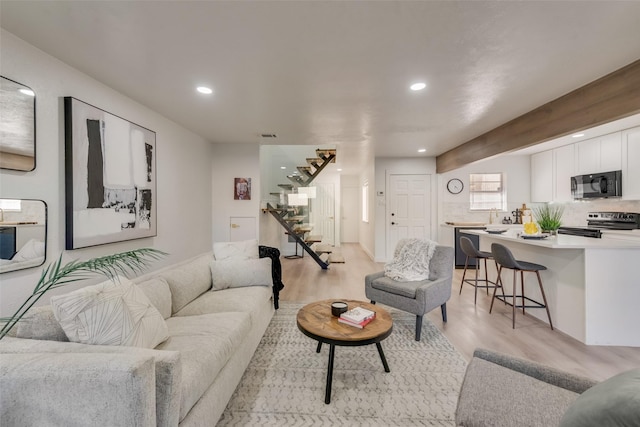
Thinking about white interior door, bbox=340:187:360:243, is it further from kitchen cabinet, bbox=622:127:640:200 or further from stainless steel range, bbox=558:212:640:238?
kitchen cabinet, bbox=622:127:640:200

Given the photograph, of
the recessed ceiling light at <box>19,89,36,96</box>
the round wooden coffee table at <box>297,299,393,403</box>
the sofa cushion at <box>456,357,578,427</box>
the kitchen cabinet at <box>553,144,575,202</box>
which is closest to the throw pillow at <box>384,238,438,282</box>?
the round wooden coffee table at <box>297,299,393,403</box>

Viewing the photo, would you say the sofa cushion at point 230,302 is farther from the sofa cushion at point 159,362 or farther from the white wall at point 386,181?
the white wall at point 386,181

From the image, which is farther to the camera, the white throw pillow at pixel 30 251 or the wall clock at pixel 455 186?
the wall clock at pixel 455 186

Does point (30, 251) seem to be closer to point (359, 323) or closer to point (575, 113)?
point (359, 323)

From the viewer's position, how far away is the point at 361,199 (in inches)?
349

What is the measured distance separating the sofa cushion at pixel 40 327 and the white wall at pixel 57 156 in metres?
0.59

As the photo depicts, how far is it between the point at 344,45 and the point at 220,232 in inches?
144

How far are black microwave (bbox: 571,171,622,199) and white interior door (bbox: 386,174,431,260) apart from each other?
7.68 feet

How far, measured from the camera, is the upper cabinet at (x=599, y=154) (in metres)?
3.93

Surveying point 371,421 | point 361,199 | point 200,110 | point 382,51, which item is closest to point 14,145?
point 200,110

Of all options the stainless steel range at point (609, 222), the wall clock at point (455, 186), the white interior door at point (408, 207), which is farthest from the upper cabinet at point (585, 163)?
the white interior door at point (408, 207)

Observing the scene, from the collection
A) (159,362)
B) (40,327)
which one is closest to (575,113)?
(159,362)

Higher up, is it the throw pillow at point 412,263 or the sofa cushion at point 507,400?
the throw pillow at point 412,263

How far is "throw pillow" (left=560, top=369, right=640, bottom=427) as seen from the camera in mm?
616
